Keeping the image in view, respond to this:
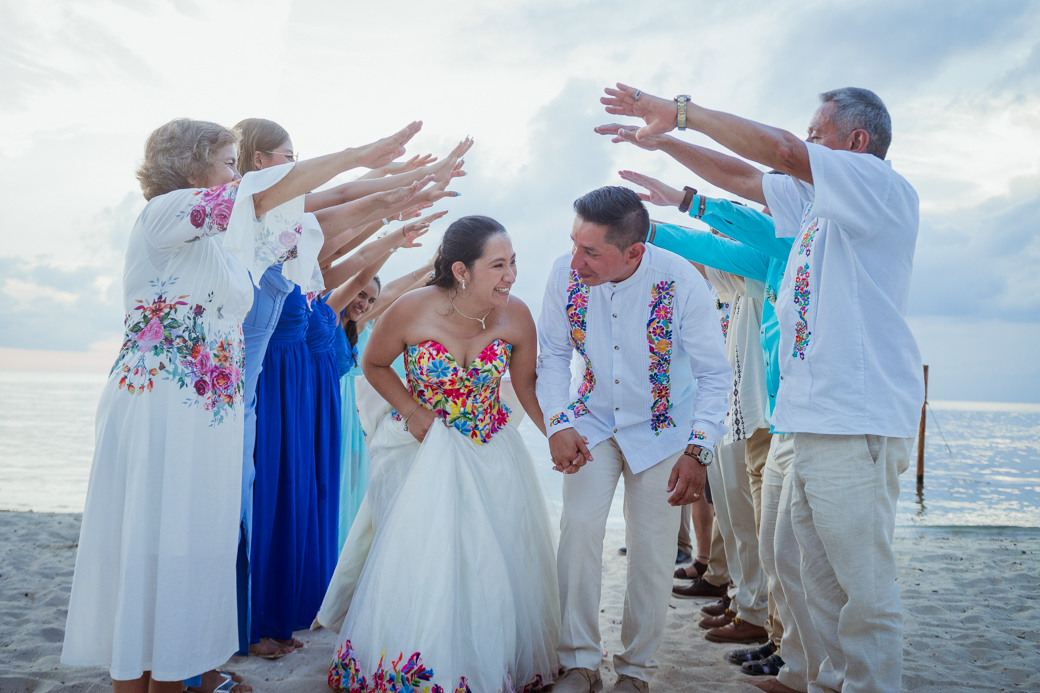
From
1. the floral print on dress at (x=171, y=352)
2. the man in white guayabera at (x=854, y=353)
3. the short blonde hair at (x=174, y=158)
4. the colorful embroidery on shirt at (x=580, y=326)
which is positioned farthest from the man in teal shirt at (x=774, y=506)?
the floral print on dress at (x=171, y=352)

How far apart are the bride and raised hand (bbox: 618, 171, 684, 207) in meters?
0.68

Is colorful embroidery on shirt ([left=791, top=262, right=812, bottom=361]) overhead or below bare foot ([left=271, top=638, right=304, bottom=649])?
overhead

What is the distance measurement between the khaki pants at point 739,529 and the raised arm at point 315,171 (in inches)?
113

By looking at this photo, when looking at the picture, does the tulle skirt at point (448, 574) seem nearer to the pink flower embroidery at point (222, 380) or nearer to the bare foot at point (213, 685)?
the bare foot at point (213, 685)

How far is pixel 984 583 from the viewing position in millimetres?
5285

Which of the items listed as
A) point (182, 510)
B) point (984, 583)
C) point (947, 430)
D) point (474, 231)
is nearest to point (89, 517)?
point (182, 510)

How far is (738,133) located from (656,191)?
101cm

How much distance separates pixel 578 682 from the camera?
2.92 metres

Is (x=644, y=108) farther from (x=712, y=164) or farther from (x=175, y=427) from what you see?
(x=175, y=427)

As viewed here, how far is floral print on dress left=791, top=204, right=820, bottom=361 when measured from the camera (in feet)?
7.89

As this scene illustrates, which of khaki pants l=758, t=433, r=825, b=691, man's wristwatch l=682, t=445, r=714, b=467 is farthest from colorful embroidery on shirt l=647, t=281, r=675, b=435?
khaki pants l=758, t=433, r=825, b=691

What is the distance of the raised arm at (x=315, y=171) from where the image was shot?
2389 mm

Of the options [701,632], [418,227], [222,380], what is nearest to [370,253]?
[418,227]

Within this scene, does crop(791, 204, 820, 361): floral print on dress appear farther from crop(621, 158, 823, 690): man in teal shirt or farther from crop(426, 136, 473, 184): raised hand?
crop(426, 136, 473, 184): raised hand
